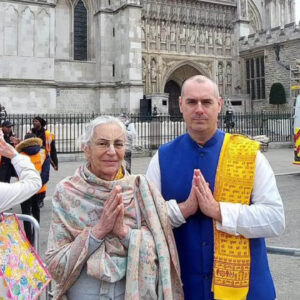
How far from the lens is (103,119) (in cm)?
188

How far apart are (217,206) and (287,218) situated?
4838 mm

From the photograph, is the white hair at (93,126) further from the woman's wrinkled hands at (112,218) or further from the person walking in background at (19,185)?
the person walking in background at (19,185)

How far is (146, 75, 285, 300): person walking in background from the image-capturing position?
1802mm

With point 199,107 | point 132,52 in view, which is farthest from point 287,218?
point 132,52

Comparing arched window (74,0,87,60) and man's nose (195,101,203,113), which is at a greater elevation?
arched window (74,0,87,60)

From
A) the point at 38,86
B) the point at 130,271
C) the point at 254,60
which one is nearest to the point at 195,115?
the point at 130,271

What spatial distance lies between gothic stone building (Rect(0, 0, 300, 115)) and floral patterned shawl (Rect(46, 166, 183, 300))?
18119mm

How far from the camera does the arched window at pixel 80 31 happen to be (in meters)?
22.1

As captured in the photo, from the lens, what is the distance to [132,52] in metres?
20.6

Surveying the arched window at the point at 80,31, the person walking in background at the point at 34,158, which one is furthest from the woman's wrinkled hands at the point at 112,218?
the arched window at the point at 80,31

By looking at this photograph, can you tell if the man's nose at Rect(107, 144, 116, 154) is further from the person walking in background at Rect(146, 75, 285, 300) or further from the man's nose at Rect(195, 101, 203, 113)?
the man's nose at Rect(195, 101, 203, 113)

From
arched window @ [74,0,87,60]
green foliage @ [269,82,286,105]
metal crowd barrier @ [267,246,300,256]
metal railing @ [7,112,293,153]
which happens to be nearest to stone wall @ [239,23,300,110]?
green foliage @ [269,82,286,105]

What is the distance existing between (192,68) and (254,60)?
4.54 meters

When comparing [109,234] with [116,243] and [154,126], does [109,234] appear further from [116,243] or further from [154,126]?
[154,126]
